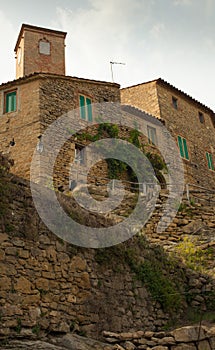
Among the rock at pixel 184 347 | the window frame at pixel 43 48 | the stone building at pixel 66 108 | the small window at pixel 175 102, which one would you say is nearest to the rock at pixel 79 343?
the rock at pixel 184 347

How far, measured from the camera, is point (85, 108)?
22484mm

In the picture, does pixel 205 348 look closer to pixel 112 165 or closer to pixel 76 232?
pixel 76 232

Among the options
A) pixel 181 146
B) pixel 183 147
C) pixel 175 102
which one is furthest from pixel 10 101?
pixel 175 102

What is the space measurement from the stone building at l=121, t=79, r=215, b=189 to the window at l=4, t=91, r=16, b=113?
7897 mm

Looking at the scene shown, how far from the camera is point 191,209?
694 inches

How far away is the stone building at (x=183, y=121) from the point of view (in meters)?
27.2

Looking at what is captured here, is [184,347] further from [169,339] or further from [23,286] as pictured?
[23,286]

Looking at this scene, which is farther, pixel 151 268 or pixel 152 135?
pixel 152 135

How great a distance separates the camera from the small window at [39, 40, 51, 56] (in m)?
26.5

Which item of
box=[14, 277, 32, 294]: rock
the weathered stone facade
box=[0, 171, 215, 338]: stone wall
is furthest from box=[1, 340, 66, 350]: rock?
the weathered stone facade

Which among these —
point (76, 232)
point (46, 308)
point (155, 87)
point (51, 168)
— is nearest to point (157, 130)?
point (155, 87)

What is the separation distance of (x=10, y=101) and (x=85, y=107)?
3.37 meters

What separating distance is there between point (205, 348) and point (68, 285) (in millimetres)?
2865

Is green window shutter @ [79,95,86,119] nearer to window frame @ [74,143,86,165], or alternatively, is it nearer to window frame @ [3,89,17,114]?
window frame @ [74,143,86,165]
